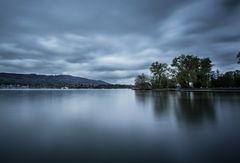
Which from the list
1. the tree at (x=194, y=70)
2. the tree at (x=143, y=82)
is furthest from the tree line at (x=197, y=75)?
the tree at (x=143, y=82)

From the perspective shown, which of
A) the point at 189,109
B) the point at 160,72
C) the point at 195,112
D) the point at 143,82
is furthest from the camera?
the point at 143,82

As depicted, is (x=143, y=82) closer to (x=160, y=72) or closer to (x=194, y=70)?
(x=160, y=72)

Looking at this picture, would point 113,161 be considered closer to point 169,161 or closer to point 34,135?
point 169,161

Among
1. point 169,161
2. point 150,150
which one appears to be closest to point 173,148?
point 150,150

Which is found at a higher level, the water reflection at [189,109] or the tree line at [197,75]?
the tree line at [197,75]

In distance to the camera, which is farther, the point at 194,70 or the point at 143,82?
the point at 143,82

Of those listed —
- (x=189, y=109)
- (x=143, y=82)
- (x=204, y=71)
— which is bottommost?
(x=189, y=109)

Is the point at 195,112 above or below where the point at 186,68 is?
below

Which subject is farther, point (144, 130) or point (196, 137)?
point (144, 130)

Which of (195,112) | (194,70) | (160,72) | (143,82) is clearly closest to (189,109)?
(195,112)

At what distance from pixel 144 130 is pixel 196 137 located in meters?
2.37

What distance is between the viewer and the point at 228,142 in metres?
6.59

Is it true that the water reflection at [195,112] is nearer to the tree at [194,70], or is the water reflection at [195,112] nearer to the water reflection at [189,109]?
the water reflection at [189,109]

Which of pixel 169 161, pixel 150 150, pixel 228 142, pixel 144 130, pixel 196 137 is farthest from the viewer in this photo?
pixel 144 130
